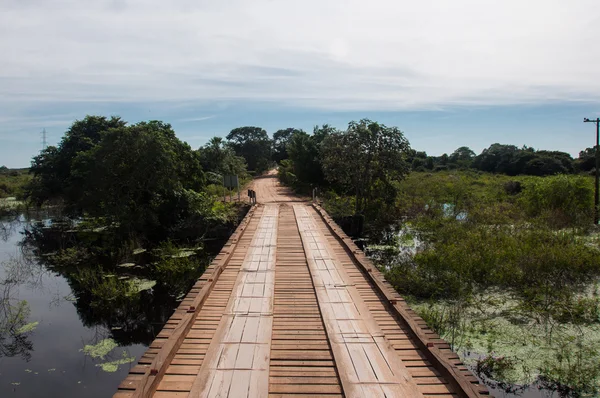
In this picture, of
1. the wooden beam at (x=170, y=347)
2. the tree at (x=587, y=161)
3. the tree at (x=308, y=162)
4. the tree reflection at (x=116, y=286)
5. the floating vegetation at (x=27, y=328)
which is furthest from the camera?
the tree at (x=587, y=161)

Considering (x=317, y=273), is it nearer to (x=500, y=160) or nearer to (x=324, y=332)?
(x=324, y=332)

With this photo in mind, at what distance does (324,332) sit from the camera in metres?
5.82

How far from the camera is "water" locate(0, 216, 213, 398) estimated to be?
8266mm

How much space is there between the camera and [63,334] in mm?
10430

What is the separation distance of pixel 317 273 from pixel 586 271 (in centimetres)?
820

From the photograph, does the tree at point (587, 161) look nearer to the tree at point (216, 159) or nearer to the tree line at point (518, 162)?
the tree line at point (518, 162)

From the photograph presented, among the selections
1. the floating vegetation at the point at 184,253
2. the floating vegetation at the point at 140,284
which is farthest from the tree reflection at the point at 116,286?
the floating vegetation at the point at 184,253

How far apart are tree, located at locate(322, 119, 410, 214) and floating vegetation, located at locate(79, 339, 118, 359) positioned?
1393 centimetres

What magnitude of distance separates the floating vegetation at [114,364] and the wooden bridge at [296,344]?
108 inches

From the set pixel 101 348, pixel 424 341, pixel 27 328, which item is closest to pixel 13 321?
pixel 27 328

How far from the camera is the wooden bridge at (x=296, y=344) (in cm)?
435

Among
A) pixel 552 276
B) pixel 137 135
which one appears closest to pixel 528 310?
pixel 552 276

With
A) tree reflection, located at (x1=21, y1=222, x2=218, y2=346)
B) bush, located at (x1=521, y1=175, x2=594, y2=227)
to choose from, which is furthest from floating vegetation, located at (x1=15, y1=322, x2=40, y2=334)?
bush, located at (x1=521, y1=175, x2=594, y2=227)

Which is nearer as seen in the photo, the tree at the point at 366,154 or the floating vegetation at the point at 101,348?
the floating vegetation at the point at 101,348
